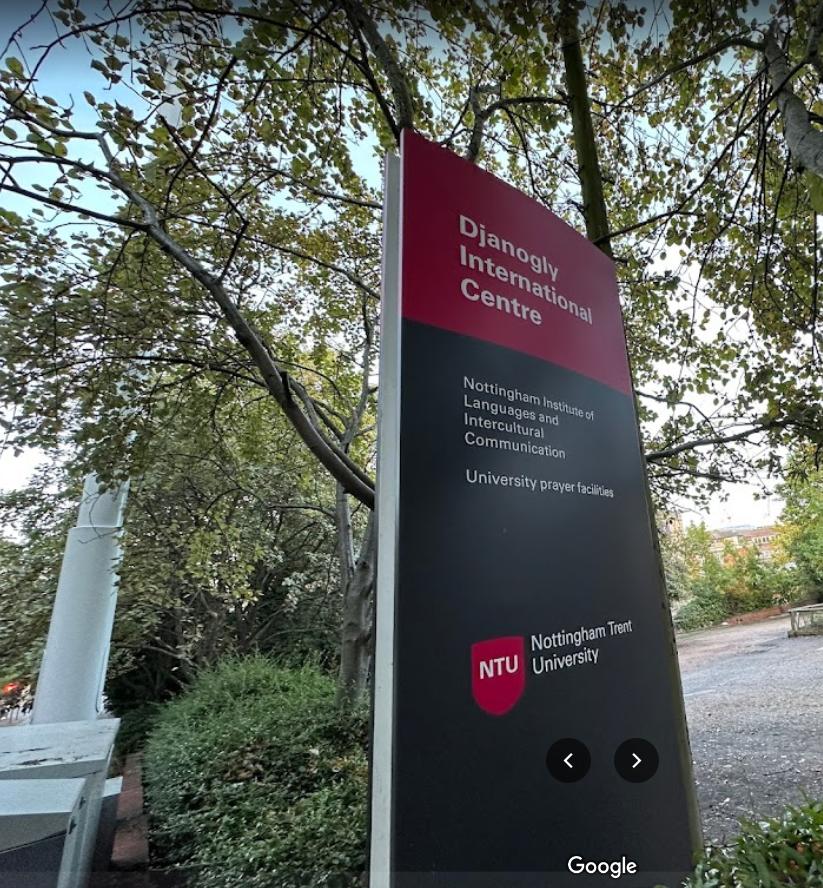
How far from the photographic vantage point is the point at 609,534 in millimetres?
1451

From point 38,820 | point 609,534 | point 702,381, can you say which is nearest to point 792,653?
point 702,381

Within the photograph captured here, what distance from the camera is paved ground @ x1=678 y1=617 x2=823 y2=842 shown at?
4.37 meters

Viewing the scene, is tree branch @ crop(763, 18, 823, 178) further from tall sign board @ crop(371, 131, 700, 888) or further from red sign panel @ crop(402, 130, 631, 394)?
tall sign board @ crop(371, 131, 700, 888)

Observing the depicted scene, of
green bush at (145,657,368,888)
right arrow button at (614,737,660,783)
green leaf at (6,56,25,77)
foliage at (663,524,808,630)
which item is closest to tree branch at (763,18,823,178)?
right arrow button at (614,737,660,783)

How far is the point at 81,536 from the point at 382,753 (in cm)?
606

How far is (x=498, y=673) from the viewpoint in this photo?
1.11 meters

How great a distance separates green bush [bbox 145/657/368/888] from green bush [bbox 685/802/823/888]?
2.25 m

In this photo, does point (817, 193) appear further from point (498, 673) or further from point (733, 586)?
point (733, 586)

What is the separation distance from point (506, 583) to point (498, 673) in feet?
0.64

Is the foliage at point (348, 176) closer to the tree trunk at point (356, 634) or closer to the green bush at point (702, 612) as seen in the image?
the tree trunk at point (356, 634)

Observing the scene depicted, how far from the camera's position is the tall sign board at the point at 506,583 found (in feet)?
3.28

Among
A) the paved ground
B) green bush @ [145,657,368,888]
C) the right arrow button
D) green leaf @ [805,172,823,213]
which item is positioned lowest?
the paved ground

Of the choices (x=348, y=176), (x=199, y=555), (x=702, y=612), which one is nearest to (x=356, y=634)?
(x=199, y=555)

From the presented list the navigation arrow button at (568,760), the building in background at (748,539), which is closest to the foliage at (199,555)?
the navigation arrow button at (568,760)
